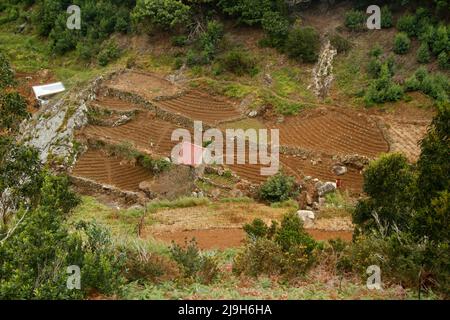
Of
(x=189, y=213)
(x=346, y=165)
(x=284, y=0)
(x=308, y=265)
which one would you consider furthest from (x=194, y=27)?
(x=308, y=265)

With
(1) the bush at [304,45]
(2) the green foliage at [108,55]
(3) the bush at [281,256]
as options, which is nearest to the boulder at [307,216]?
(3) the bush at [281,256]

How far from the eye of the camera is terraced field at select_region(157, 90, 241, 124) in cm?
2767

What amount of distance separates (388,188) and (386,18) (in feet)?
60.0

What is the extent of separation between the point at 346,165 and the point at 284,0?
12915mm

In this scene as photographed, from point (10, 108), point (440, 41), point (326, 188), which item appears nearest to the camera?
point (10, 108)

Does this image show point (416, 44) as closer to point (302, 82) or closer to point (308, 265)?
point (302, 82)

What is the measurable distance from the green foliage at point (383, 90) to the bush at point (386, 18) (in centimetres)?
368

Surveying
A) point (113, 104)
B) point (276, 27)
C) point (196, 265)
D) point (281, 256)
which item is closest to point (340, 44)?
point (276, 27)

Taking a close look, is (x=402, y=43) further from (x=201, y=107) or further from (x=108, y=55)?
(x=108, y=55)

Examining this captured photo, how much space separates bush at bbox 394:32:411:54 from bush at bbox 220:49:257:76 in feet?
24.3

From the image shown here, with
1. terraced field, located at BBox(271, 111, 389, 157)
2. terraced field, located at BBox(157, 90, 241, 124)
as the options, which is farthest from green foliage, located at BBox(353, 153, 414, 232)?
terraced field, located at BBox(157, 90, 241, 124)

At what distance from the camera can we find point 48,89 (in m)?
32.1

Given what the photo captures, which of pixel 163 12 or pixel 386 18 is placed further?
pixel 163 12

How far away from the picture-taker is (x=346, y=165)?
24078 mm
